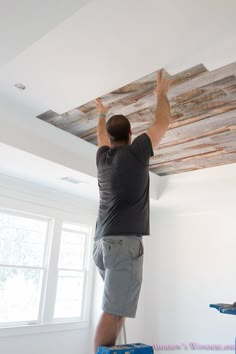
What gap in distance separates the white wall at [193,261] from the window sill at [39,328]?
3.97 ft

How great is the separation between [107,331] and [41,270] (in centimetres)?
308

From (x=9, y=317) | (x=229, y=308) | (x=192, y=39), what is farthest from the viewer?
(x=9, y=317)

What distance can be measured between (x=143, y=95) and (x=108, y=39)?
0.91 metres

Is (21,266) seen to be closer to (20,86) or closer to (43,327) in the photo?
(43,327)

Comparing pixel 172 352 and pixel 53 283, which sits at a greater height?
pixel 53 283

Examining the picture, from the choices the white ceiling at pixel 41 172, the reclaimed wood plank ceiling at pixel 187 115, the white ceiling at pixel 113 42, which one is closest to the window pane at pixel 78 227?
the white ceiling at pixel 41 172

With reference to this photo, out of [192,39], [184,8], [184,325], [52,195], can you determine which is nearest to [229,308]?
[192,39]

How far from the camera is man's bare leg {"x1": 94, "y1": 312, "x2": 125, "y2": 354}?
4.46 feet

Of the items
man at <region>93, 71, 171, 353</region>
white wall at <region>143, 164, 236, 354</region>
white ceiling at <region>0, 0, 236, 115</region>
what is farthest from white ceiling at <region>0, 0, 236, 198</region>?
white wall at <region>143, 164, 236, 354</region>

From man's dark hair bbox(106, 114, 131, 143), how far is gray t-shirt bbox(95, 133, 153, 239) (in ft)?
0.40

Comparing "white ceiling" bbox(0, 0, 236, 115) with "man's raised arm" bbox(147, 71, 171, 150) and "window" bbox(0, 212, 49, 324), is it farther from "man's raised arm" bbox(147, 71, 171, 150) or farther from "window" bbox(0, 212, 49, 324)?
"window" bbox(0, 212, 49, 324)

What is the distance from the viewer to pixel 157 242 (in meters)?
5.18

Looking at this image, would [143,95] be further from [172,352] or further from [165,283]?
[172,352]

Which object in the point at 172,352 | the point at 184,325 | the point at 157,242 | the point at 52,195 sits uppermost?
the point at 52,195
